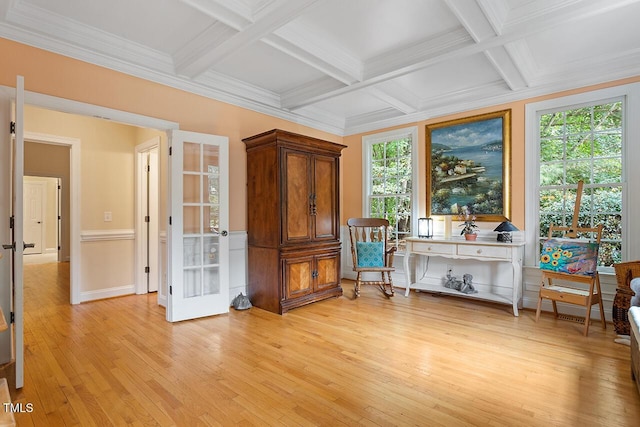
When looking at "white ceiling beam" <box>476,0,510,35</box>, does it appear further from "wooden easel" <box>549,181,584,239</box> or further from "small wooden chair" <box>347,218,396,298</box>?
"small wooden chair" <box>347,218,396,298</box>

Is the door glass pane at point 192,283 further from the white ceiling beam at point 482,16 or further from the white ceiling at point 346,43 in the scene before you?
the white ceiling beam at point 482,16

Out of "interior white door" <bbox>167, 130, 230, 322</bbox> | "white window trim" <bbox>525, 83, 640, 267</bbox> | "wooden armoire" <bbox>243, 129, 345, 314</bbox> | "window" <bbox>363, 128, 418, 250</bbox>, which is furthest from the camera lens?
"window" <bbox>363, 128, 418, 250</bbox>

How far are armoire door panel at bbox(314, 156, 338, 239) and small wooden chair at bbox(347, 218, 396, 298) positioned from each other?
0.41 meters

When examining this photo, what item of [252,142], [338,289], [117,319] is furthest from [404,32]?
[117,319]

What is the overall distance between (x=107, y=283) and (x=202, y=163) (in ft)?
7.82

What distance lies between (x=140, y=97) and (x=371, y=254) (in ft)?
11.3

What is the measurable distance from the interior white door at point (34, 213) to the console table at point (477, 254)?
32.6 ft

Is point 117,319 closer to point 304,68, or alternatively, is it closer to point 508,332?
point 304,68

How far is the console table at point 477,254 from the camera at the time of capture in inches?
152

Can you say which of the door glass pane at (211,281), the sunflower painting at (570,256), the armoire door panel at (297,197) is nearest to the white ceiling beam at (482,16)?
the sunflower painting at (570,256)

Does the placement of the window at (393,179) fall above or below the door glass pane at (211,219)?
above

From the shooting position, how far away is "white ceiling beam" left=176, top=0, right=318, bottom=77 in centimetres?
254

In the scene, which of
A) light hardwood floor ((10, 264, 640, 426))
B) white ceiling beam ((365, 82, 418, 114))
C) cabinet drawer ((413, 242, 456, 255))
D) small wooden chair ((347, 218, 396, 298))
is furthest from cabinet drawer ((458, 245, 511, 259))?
white ceiling beam ((365, 82, 418, 114))

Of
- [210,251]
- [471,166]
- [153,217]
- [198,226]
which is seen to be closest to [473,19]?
[471,166]
